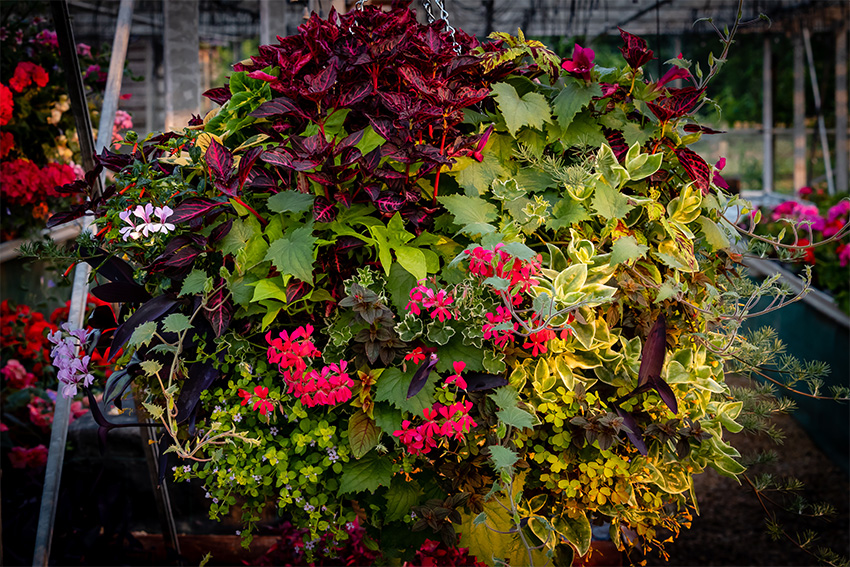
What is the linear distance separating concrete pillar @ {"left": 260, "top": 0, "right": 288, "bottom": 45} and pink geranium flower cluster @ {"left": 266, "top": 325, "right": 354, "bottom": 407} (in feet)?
8.84

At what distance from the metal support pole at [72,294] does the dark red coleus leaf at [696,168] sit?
1152 mm

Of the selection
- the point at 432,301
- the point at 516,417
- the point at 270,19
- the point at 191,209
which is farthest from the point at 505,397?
the point at 270,19

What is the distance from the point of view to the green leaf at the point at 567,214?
1006mm

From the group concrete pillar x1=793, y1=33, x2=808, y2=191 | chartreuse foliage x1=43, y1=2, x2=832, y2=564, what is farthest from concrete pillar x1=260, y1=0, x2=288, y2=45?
concrete pillar x1=793, y1=33, x2=808, y2=191

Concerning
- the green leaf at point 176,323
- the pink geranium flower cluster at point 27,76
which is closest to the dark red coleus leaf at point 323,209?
the green leaf at point 176,323

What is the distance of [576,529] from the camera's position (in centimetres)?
104

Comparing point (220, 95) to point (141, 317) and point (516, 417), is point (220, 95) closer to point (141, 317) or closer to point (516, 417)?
point (141, 317)

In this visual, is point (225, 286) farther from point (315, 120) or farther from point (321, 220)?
point (315, 120)

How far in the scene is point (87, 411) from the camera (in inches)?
94.3

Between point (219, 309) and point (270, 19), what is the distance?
114 inches

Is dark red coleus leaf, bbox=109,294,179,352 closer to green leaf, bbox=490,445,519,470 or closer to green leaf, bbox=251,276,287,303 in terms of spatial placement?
green leaf, bbox=251,276,287,303

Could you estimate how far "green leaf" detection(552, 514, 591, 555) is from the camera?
40.4 inches

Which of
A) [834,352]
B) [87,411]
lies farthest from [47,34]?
[834,352]

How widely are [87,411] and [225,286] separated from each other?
5.65 feet
